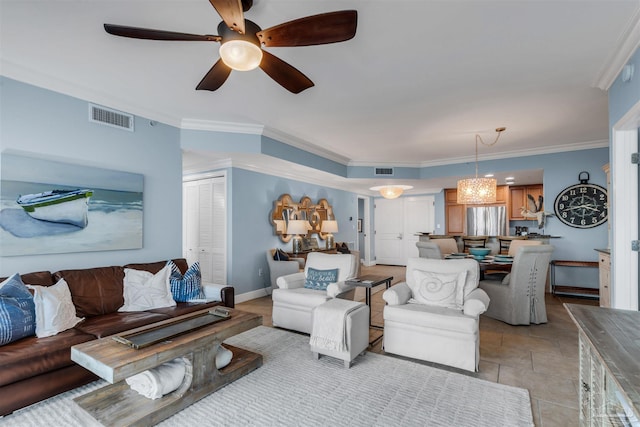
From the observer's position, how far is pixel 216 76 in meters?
2.25

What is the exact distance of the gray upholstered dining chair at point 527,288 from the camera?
12.1ft

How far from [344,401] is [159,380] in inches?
50.7

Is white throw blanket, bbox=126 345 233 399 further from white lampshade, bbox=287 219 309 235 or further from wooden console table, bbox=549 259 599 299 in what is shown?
wooden console table, bbox=549 259 599 299

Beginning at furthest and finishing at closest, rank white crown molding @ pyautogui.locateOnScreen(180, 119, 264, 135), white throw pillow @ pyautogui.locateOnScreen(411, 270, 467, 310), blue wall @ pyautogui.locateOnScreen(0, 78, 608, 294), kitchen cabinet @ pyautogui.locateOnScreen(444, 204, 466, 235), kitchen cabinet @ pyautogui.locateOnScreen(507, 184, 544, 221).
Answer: kitchen cabinet @ pyautogui.locateOnScreen(444, 204, 466, 235), kitchen cabinet @ pyautogui.locateOnScreen(507, 184, 544, 221), white crown molding @ pyautogui.locateOnScreen(180, 119, 264, 135), white throw pillow @ pyautogui.locateOnScreen(411, 270, 467, 310), blue wall @ pyautogui.locateOnScreen(0, 78, 608, 294)

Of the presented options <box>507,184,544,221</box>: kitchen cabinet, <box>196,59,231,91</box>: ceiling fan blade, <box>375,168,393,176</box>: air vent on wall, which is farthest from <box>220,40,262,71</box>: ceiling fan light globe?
<box>507,184,544,221</box>: kitchen cabinet

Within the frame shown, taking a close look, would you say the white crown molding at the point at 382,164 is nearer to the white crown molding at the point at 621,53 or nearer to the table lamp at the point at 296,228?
the table lamp at the point at 296,228

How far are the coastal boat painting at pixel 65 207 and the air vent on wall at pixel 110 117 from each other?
0.50 m

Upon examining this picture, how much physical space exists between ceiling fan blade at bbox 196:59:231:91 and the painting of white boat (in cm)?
181

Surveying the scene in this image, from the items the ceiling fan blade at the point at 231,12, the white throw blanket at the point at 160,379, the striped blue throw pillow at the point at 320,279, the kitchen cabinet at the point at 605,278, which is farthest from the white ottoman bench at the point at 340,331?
the kitchen cabinet at the point at 605,278

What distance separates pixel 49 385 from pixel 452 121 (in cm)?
477

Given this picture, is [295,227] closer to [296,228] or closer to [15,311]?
[296,228]

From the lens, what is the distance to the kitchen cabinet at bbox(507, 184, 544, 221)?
7371 millimetres

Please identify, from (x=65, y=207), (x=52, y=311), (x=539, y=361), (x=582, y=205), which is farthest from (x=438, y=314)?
(x=582, y=205)

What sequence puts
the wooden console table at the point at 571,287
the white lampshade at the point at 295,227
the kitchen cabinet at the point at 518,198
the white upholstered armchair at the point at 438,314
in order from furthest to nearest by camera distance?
the kitchen cabinet at the point at 518,198
the white lampshade at the point at 295,227
the wooden console table at the point at 571,287
the white upholstered armchair at the point at 438,314
